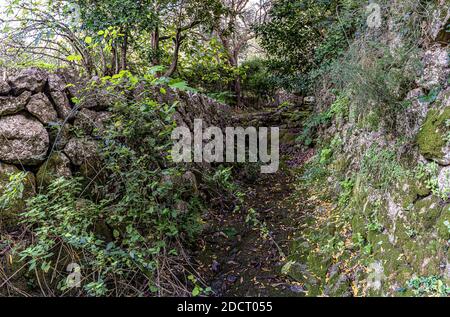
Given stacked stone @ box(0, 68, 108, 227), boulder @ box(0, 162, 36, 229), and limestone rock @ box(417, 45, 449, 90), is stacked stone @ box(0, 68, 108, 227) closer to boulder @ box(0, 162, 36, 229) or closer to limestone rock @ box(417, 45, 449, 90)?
boulder @ box(0, 162, 36, 229)

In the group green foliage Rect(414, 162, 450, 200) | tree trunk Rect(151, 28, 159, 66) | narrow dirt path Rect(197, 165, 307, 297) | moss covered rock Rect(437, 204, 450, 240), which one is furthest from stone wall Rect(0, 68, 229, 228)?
tree trunk Rect(151, 28, 159, 66)

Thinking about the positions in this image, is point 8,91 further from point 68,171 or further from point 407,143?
point 407,143

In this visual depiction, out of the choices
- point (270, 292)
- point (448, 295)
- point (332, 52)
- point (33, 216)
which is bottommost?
point (270, 292)

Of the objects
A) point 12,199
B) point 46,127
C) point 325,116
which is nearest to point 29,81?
point 46,127

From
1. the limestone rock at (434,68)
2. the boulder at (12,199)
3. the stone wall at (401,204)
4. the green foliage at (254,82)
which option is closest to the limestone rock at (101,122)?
the boulder at (12,199)

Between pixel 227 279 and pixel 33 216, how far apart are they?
1.91 m

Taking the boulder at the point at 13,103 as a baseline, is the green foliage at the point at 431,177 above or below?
below

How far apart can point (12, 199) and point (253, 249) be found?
2.53m

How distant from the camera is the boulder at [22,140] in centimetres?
278

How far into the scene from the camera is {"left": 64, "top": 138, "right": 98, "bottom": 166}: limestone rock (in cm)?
305

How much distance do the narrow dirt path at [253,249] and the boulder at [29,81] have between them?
2583 mm

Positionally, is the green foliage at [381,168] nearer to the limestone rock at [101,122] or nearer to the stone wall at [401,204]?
the stone wall at [401,204]
